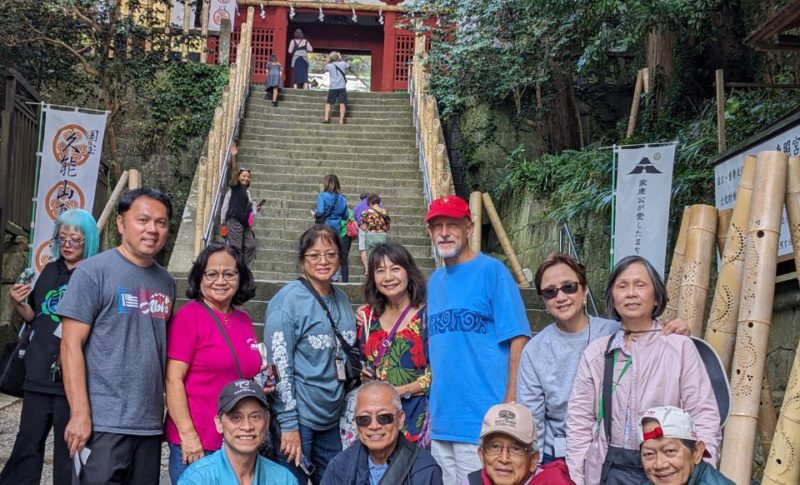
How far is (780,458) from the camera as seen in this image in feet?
12.2

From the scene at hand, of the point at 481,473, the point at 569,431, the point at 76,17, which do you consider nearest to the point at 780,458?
the point at 569,431

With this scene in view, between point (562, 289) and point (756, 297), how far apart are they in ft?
3.19

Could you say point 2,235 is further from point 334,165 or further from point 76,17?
point 76,17

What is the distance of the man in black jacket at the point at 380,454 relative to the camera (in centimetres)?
336

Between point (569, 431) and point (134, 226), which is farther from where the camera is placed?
point (134, 226)

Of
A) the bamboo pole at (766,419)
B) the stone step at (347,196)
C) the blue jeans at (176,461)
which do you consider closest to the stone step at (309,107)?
the stone step at (347,196)

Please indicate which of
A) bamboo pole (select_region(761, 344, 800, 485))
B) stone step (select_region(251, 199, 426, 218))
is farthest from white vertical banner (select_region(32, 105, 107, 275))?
bamboo pole (select_region(761, 344, 800, 485))

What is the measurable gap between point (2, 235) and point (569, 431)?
5.30 metres

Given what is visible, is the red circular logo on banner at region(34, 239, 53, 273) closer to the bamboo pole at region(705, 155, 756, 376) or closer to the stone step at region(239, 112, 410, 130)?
the bamboo pole at region(705, 155, 756, 376)

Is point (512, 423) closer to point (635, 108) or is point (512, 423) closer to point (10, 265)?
point (10, 265)

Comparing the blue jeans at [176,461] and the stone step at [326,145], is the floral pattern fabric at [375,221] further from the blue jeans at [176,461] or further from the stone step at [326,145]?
the blue jeans at [176,461]

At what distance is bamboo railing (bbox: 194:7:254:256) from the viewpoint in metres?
9.43

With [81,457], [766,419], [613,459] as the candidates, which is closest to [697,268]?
[766,419]

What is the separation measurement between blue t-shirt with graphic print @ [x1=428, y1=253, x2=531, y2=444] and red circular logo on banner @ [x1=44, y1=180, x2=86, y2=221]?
5.88m
